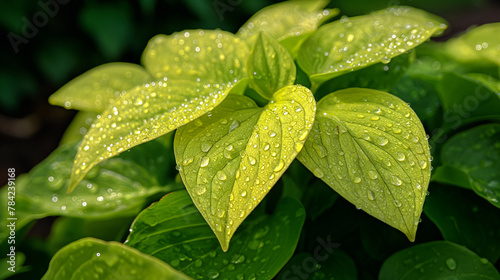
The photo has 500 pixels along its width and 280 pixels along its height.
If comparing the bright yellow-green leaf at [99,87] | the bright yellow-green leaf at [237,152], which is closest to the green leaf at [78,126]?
the bright yellow-green leaf at [99,87]

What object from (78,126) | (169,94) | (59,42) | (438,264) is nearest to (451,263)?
(438,264)

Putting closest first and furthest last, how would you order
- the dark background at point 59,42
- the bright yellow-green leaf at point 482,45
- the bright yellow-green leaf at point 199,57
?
the bright yellow-green leaf at point 199,57, the bright yellow-green leaf at point 482,45, the dark background at point 59,42

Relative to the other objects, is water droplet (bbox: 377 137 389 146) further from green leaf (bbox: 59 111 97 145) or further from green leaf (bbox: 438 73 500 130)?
green leaf (bbox: 59 111 97 145)

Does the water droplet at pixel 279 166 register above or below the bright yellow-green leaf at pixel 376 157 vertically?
above

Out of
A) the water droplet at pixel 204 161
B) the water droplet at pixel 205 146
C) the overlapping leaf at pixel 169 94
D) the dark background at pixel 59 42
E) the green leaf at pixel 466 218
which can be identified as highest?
the overlapping leaf at pixel 169 94

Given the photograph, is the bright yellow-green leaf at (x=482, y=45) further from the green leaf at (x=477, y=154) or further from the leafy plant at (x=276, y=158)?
the green leaf at (x=477, y=154)

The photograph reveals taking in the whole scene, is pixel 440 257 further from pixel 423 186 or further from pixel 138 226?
pixel 138 226

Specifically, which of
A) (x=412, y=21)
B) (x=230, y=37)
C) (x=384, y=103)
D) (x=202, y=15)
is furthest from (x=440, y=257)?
(x=202, y=15)
